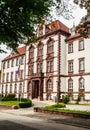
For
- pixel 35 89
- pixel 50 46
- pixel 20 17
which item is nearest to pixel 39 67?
pixel 35 89

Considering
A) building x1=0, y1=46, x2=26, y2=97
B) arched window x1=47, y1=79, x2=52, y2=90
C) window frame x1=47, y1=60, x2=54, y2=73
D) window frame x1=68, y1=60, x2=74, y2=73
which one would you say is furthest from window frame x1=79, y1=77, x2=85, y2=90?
building x1=0, y1=46, x2=26, y2=97

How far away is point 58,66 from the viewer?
4916 centimetres

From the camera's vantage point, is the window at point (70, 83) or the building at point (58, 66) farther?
the window at point (70, 83)

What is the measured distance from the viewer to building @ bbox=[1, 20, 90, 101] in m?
46.6

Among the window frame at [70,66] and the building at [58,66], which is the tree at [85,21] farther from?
the window frame at [70,66]

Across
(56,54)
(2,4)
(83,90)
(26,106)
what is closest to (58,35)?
(56,54)

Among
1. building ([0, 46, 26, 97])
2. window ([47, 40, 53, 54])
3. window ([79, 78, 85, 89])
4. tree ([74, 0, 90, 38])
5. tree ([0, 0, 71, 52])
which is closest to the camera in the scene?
tree ([0, 0, 71, 52])

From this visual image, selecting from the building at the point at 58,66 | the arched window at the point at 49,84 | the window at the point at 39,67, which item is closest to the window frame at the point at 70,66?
the building at the point at 58,66

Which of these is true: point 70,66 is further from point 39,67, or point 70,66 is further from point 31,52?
point 31,52

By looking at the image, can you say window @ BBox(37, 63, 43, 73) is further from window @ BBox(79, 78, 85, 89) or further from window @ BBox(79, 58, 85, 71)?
window @ BBox(79, 78, 85, 89)

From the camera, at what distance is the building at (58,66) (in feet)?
153

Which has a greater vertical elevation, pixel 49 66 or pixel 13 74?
pixel 49 66

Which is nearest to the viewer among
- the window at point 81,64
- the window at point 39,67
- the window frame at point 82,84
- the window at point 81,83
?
the window frame at point 82,84

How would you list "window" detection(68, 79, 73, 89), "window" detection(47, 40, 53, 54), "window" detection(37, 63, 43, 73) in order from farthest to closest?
"window" detection(37, 63, 43, 73) → "window" detection(47, 40, 53, 54) → "window" detection(68, 79, 73, 89)
